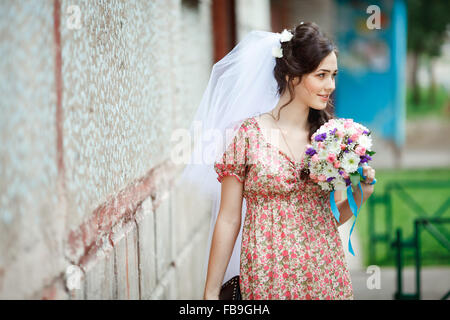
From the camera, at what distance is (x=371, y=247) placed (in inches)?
240

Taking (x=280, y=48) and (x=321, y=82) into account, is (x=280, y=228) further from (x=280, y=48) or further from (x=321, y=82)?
(x=280, y=48)

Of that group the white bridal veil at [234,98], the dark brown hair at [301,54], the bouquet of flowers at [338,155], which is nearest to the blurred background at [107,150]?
the dark brown hair at [301,54]

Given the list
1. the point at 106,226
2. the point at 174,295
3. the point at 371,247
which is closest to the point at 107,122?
the point at 106,226

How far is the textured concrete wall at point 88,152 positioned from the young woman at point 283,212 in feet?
1.43

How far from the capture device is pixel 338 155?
2.24 m

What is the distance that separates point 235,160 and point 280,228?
33 cm

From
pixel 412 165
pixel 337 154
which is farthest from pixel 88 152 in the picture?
pixel 412 165

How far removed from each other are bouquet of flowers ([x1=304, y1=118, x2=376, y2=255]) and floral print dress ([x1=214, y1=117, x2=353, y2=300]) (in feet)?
0.37

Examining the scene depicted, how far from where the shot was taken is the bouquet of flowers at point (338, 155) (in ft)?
7.23

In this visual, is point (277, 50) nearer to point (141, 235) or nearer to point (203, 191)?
point (203, 191)

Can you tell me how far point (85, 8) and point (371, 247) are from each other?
4.81 metres

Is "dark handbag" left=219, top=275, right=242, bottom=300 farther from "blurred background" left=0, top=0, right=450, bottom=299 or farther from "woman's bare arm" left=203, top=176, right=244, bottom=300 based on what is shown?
"blurred background" left=0, top=0, right=450, bottom=299
